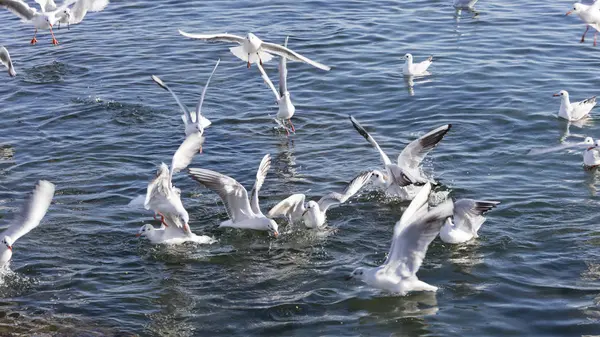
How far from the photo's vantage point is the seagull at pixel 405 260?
1027cm

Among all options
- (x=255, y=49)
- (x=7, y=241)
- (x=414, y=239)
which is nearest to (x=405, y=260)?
(x=414, y=239)

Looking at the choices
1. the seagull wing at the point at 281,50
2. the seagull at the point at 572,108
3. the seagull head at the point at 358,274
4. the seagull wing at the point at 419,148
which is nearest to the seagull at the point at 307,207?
the seagull wing at the point at 419,148

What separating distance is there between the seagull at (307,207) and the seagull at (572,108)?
5.33 metres

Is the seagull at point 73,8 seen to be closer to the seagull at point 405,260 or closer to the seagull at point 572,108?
the seagull at point 572,108

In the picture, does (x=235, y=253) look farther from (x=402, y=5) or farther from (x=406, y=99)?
(x=402, y=5)

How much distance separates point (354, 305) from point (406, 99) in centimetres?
832

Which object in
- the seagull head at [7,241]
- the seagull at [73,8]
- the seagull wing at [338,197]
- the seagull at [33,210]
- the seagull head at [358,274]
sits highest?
the seagull at [73,8]

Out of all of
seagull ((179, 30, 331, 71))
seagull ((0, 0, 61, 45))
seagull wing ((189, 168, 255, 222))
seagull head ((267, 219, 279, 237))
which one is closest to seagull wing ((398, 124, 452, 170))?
seagull head ((267, 219, 279, 237))

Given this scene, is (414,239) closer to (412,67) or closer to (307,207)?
(307,207)

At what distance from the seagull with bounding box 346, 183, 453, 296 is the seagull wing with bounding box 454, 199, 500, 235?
127cm

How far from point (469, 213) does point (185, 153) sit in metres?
4.12

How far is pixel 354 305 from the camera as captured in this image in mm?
10641

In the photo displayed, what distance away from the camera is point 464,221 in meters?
11.9

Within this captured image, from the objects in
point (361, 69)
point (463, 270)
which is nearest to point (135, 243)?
point (463, 270)
